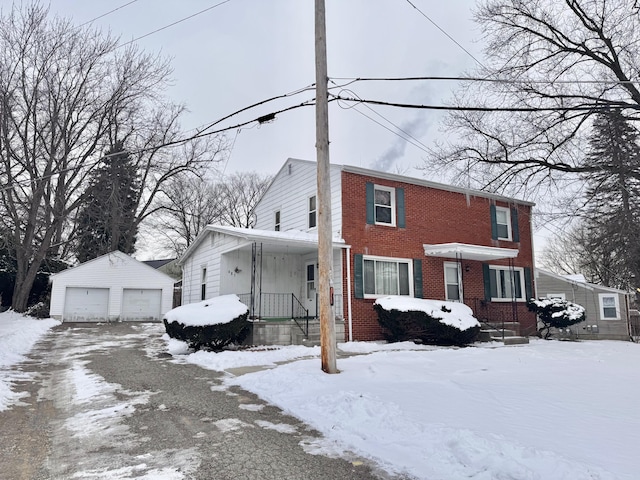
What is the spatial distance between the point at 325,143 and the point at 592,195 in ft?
23.9

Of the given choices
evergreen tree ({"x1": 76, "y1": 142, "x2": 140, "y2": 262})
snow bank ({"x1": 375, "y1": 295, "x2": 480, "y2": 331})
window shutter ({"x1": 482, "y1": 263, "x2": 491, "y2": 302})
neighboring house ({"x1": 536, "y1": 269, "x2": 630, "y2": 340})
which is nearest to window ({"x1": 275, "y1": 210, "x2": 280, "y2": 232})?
snow bank ({"x1": 375, "y1": 295, "x2": 480, "y2": 331})

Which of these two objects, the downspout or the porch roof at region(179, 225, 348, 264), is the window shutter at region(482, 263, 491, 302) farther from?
the porch roof at region(179, 225, 348, 264)

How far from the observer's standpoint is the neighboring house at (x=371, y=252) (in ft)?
46.5

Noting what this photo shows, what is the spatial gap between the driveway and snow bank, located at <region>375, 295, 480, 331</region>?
21.3ft

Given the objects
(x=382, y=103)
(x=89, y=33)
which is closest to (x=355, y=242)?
(x=382, y=103)

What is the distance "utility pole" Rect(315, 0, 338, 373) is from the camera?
7648 millimetres

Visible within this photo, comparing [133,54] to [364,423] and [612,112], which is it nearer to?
[612,112]

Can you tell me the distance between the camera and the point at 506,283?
59.4ft

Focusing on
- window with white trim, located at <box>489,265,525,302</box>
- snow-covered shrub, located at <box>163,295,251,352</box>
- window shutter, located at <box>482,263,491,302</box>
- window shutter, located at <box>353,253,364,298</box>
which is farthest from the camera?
window with white trim, located at <box>489,265,525,302</box>

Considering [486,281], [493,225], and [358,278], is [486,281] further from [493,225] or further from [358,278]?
[358,278]

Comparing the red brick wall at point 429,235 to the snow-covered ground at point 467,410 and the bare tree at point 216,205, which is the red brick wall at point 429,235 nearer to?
→ the snow-covered ground at point 467,410

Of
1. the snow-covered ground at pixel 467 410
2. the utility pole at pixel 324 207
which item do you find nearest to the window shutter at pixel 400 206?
the snow-covered ground at pixel 467 410

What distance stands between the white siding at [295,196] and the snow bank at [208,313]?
453 cm

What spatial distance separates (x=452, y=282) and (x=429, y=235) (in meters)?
2.01
